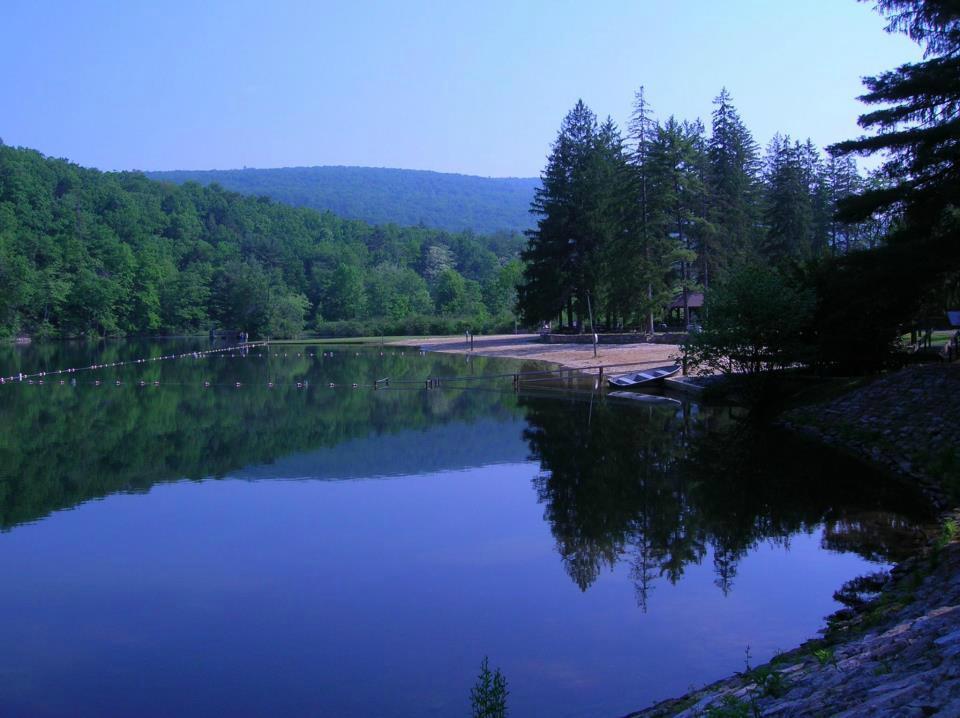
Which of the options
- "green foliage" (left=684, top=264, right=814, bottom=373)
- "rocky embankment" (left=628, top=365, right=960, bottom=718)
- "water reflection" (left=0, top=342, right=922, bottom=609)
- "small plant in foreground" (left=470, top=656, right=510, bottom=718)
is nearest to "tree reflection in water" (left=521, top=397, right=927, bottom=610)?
"water reflection" (left=0, top=342, right=922, bottom=609)

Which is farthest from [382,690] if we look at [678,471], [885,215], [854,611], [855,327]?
[855,327]

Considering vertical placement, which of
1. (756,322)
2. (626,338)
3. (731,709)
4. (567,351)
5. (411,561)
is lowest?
(411,561)

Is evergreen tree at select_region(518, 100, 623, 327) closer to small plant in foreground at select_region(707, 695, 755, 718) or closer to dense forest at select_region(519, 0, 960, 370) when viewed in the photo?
dense forest at select_region(519, 0, 960, 370)

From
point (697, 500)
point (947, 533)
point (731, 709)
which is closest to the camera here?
point (731, 709)

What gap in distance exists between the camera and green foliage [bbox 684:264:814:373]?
2792 centimetres

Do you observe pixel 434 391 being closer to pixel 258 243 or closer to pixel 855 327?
pixel 855 327

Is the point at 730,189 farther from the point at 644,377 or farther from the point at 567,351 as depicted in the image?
the point at 644,377

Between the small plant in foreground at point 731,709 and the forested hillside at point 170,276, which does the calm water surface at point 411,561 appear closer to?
the small plant in foreground at point 731,709

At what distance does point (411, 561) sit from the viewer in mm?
13914

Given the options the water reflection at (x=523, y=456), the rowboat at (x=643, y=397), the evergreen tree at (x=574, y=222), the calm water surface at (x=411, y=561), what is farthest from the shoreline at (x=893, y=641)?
the evergreen tree at (x=574, y=222)

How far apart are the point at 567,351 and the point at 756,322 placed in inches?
1086

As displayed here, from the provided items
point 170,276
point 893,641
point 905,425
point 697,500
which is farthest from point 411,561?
point 170,276

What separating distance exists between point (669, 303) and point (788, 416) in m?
27.6

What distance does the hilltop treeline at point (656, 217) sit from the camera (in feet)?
171
